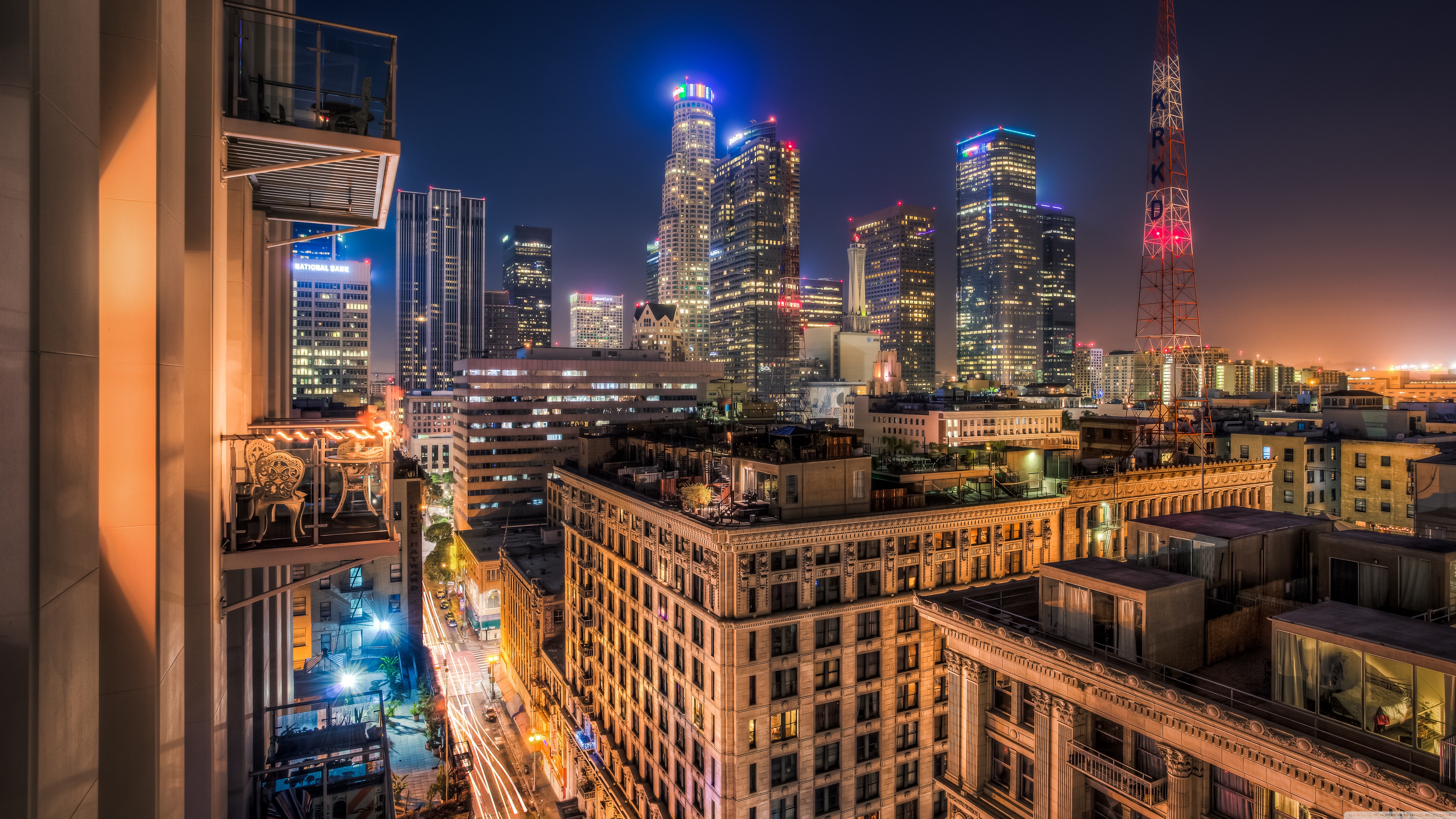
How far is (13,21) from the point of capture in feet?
15.6

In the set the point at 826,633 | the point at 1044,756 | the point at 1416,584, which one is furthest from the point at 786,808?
the point at 1416,584

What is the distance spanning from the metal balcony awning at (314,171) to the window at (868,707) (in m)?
35.7

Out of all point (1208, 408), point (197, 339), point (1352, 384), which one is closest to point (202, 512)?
point (197, 339)

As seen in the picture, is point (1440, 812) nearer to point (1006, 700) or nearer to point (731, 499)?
point (1006, 700)

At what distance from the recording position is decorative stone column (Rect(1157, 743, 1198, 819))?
60.5ft

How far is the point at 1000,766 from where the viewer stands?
25688 millimetres

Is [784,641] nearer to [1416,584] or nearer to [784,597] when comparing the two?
[784,597]

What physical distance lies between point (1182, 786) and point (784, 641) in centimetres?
2179

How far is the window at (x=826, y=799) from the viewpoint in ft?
128

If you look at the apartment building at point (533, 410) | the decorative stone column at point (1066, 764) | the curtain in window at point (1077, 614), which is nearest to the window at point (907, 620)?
the curtain in window at point (1077, 614)

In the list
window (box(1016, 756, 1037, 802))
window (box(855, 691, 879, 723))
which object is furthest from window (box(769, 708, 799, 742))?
window (box(1016, 756, 1037, 802))

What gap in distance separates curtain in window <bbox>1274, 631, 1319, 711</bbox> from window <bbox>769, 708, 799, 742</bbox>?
2476 cm

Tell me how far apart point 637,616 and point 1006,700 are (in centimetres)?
2792

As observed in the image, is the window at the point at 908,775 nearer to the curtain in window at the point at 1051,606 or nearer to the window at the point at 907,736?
the window at the point at 907,736
